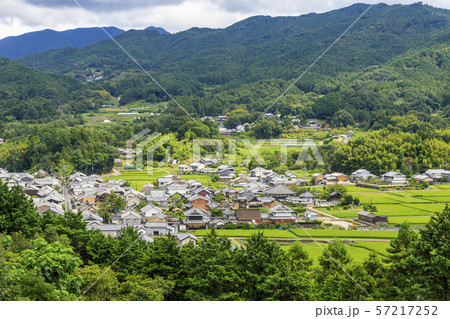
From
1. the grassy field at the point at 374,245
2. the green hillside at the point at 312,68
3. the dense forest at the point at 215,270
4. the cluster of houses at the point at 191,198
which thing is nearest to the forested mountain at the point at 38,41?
the cluster of houses at the point at 191,198

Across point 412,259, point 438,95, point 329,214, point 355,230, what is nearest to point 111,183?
point 329,214

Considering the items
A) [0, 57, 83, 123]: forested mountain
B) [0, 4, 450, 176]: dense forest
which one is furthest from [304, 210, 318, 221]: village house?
[0, 57, 83, 123]: forested mountain

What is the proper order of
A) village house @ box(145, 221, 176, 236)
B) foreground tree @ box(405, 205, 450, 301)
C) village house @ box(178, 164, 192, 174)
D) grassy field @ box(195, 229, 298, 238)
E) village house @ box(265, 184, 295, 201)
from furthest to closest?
village house @ box(178, 164, 192, 174) → village house @ box(265, 184, 295, 201) → grassy field @ box(195, 229, 298, 238) → village house @ box(145, 221, 176, 236) → foreground tree @ box(405, 205, 450, 301)

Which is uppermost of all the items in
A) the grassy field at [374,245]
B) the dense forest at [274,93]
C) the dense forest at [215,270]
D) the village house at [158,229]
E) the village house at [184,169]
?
the dense forest at [274,93]

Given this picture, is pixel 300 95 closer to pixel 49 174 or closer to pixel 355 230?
pixel 49 174

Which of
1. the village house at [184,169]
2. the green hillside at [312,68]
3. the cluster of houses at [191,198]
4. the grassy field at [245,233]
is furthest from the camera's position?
the green hillside at [312,68]

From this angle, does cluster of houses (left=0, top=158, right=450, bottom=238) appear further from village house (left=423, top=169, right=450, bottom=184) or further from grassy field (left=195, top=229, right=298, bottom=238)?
grassy field (left=195, top=229, right=298, bottom=238)

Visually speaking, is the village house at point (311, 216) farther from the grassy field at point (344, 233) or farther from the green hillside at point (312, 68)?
the green hillside at point (312, 68)
